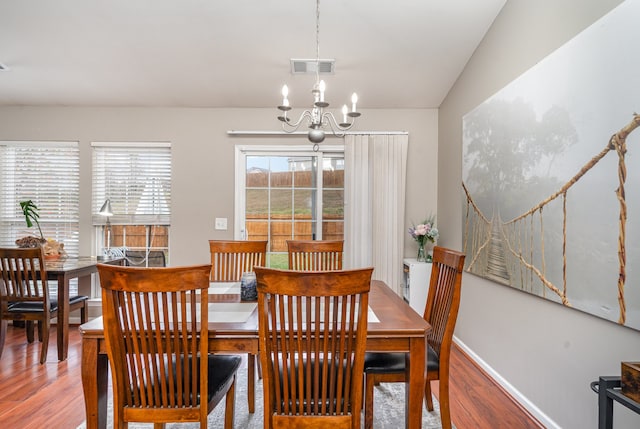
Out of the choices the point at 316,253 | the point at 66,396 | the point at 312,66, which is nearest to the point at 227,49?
the point at 312,66

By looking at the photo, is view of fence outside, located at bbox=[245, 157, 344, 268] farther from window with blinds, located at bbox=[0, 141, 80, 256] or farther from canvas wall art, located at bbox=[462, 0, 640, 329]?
window with blinds, located at bbox=[0, 141, 80, 256]

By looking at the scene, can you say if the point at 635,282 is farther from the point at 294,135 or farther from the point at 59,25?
the point at 59,25

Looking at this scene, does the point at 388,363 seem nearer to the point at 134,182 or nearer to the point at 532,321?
the point at 532,321

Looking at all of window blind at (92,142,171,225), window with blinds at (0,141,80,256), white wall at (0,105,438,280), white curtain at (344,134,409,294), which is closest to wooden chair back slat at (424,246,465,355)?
white curtain at (344,134,409,294)

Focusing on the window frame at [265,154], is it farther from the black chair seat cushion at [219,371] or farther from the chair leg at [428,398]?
the black chair seat cushion at [219,371]

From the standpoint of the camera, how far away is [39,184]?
4.07 meters

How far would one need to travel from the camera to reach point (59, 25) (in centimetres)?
289

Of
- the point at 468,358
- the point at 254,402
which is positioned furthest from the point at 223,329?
the point at 468,358

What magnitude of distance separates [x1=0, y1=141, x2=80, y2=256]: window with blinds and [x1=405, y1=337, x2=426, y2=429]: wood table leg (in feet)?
13.1

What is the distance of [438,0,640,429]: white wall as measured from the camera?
175cm

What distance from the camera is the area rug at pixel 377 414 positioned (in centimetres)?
211

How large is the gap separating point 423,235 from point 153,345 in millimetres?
2937

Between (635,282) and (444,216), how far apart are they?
2.33 m

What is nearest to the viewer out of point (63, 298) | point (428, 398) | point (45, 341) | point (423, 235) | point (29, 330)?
point (428, 398)
